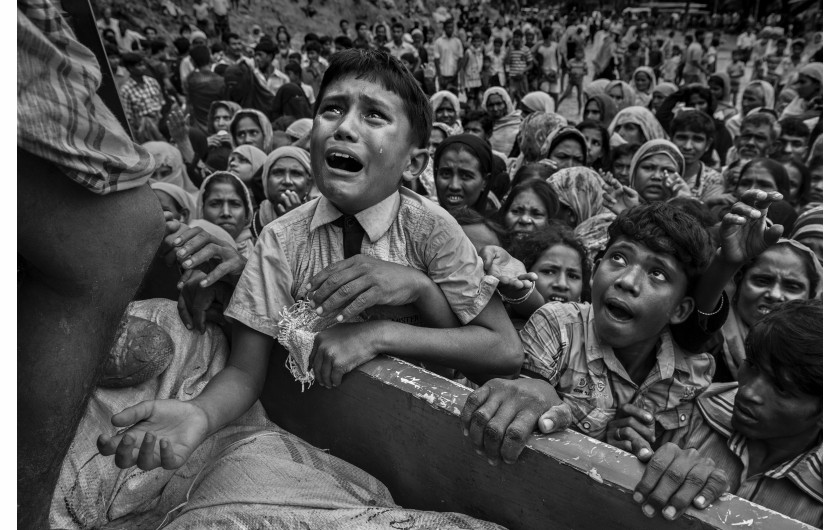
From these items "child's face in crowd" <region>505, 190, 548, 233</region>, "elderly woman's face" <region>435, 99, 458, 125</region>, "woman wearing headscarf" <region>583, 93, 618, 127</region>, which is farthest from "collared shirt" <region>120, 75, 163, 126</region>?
"child's face in crowd" <region>505, 190, 548, 233</region>

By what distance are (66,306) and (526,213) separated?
2872 mm

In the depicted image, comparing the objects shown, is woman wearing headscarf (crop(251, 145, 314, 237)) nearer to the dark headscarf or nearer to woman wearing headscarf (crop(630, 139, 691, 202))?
Answer: the dark headscarf

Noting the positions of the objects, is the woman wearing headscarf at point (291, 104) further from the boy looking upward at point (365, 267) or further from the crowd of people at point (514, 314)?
the boy looking upward at point (365, 267)

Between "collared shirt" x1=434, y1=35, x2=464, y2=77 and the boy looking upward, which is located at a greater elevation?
the boy looking upward

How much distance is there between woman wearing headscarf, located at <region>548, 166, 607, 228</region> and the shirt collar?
2.69 m

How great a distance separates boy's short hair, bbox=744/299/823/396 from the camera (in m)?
1.64

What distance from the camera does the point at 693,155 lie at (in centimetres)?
566

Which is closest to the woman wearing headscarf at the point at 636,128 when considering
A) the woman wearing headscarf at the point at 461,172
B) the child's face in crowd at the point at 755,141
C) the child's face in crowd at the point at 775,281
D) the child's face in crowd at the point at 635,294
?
the child's face in crowd at the point at 755,141

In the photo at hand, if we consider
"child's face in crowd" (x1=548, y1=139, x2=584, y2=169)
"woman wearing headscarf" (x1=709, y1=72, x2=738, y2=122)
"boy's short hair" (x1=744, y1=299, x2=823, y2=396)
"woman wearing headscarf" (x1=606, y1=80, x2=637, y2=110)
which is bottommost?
"woman wearing headscarf" (x1=709, y1=72, x2=738, y2=122)

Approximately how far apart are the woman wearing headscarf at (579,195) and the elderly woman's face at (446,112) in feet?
12.7

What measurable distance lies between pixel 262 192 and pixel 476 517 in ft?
13.4

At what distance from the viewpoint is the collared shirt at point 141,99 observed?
8852 millimetres

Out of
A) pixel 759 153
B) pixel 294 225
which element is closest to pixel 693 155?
pixel 759 153

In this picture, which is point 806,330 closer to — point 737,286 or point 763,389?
point 763,389
